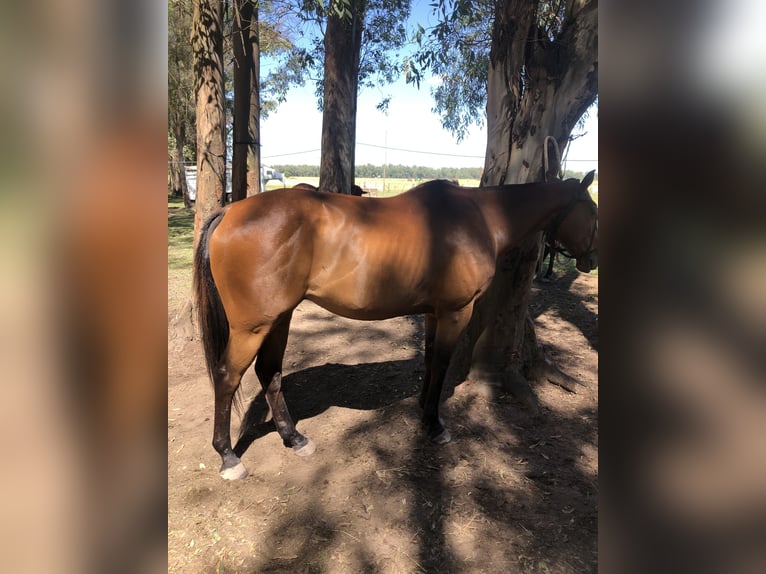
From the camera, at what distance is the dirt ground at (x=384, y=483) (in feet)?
8.18

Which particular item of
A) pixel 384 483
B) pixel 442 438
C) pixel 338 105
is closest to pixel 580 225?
pixel 442 438

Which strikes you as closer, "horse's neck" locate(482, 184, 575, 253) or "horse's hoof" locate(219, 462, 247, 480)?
"horse's hoof" locate(219, 462, 247, 480)

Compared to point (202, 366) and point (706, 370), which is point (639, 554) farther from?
point (202, 366)

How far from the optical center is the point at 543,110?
150 inches

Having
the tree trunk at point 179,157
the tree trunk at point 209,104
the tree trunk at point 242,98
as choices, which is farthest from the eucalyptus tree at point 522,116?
the tree trunk at point 179,157

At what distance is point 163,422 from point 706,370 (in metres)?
0.51

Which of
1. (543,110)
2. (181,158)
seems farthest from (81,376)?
(181,158)

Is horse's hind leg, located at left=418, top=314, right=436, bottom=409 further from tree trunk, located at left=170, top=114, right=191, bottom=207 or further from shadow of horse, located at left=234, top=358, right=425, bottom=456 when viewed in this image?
tree trunk, located at left=170, top=114, right=191, bottom=207

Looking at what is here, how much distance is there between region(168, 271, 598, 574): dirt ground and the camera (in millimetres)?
2494

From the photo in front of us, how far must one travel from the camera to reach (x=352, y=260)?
322 cm

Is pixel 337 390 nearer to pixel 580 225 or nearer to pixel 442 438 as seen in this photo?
pixel 442 438

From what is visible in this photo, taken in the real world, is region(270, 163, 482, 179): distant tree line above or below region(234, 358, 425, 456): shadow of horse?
above

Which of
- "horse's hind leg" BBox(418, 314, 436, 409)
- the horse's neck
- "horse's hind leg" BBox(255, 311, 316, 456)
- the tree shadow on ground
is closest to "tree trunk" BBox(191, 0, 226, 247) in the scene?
"horse's hind leg" BBox(255, 311, 316, 456)

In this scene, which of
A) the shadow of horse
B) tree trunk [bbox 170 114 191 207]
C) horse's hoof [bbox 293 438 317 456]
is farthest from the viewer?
tree trunk [bbox 170 114 191 207]
